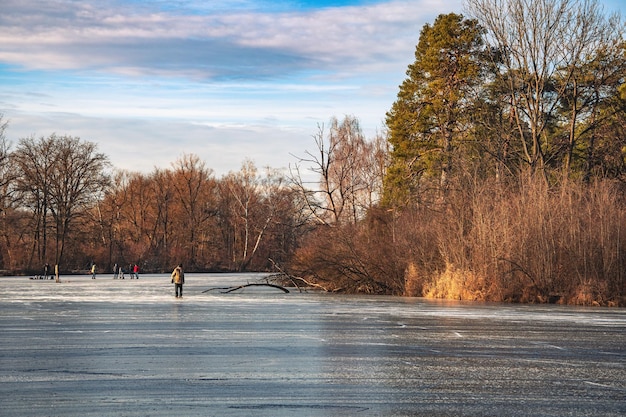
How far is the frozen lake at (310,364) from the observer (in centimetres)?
1139

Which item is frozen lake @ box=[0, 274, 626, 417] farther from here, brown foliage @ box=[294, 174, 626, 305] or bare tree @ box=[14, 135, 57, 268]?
bare tree @ box=[14, 135, 57, 268]

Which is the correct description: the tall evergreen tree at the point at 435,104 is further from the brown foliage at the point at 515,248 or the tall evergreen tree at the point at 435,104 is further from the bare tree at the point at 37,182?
the bare tree at the point at 37,182

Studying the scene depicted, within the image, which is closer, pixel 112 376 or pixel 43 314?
pixel 112 376

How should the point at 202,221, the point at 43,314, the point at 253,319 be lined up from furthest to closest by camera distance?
the point at 202,221, the point at 43,314, the point at 253,319

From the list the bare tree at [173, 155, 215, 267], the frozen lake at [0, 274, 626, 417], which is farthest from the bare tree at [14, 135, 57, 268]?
the frozen lake at [0, 274, 626, 417]

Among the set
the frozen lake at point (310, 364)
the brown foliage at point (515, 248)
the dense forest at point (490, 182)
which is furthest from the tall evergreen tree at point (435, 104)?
the frozen lake at point (310, 364)

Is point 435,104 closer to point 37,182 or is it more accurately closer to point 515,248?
point 515,248

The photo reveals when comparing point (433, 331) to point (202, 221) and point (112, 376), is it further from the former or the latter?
point (202, 221)

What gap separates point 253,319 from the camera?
88.4 feet

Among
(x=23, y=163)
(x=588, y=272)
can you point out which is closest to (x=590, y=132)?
(x=588, y=272)

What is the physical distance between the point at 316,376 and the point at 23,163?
3378 inches

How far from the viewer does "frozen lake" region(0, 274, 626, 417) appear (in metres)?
11.4

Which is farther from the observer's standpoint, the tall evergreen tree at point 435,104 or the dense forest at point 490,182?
the tall evergreen tree at point 435,104

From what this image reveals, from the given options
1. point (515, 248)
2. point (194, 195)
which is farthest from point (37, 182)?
point (515, 248)
